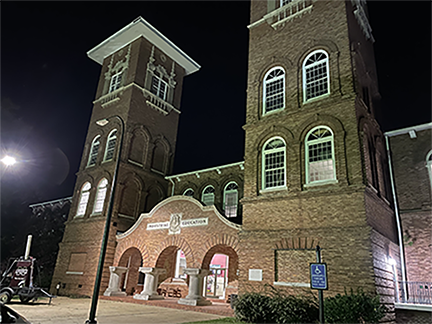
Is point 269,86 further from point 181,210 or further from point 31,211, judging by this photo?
point 31,211

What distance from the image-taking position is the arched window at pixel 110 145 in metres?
25.7

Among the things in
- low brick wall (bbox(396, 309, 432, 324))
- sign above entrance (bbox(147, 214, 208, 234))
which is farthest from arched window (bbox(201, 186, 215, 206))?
low brick wall (bbox(396, 309, 432, 324))

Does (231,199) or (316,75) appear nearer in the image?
(316,75)

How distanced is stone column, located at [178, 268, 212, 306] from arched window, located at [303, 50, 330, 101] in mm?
10230

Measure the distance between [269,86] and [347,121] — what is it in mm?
5320

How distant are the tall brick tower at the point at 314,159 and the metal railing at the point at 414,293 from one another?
1.22 metres

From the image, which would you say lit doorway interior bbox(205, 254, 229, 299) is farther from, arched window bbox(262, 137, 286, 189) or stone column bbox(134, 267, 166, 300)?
arched window bbox(262, 137, 286, 189)

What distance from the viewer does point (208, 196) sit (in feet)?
82.9

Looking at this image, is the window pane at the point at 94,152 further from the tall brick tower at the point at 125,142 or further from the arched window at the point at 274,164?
the arched window at the point at 274,164

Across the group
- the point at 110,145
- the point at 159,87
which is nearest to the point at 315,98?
the point at 110,145

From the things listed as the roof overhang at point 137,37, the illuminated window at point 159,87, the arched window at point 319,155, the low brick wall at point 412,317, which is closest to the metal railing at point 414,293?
the low brick wall at point 412,317

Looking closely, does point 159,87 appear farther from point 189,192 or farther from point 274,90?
point 274,90

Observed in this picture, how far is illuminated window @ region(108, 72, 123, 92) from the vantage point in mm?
28627

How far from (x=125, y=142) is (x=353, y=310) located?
19.4 m
